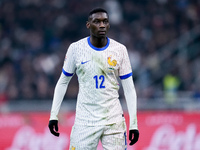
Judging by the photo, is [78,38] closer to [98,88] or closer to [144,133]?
[144,133]

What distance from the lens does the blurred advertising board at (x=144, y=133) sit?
30.9 ft

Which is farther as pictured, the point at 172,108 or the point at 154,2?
the point at 154,2

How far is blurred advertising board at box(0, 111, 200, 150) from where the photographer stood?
371 inches

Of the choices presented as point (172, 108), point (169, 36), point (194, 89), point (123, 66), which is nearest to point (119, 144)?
point (123, 66)

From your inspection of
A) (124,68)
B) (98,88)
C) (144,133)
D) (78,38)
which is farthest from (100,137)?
(78,38)

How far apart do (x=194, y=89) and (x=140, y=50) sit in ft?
7.61

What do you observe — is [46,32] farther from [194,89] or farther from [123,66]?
[123,66]

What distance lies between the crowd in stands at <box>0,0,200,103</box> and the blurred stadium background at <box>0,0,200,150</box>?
27 mm

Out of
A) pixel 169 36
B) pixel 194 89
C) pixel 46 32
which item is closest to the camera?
pixel 194 89

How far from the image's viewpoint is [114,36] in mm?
14109

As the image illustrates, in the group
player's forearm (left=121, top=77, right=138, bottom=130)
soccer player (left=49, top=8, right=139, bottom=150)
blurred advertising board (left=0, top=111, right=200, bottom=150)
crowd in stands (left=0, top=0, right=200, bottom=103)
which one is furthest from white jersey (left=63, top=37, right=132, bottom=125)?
crowd in stands (left=0, top=0, right=200, bottom=103)

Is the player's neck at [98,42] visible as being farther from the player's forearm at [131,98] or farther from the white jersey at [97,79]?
the player's forearm at [131,98]

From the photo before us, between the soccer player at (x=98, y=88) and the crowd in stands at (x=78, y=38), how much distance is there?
6.67 metres

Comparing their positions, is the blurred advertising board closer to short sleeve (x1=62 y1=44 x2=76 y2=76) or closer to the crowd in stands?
the crowd in stands
